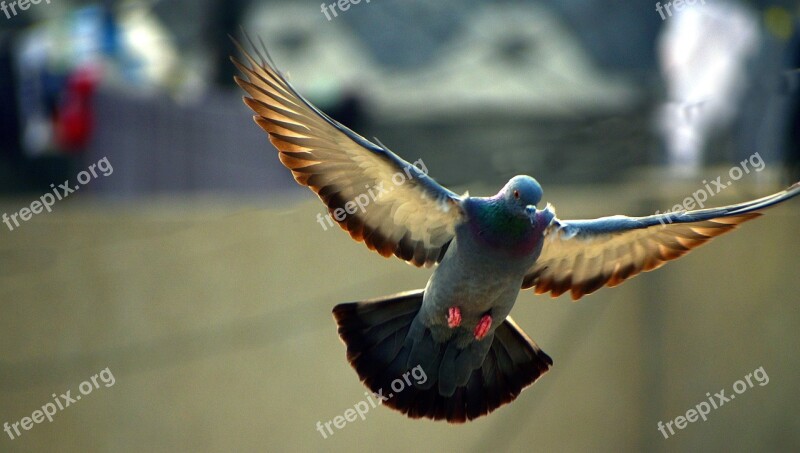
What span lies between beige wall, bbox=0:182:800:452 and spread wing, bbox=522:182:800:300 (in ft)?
10.7

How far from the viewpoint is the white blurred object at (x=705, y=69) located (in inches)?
264

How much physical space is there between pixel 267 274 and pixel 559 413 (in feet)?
7.31

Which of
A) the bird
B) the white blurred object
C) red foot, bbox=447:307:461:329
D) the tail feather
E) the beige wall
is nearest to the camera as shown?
the bird

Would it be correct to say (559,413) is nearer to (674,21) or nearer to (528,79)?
(674,21)

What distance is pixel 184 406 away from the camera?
6.62 m

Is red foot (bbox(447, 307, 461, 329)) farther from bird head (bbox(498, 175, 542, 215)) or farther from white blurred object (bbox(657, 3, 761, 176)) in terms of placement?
white blurred object (bbox(657, 3, 761, 176))

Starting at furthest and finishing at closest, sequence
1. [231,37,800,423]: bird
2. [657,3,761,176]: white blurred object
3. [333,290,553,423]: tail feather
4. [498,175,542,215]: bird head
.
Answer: [657,3,761,176]: white blurred object
[333,290,553,423]: tail feather
[231,37,800,423]: bird
[498,175,542,215]: bird head

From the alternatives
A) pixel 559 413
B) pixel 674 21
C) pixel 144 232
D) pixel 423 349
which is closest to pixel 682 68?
pixel 674 21

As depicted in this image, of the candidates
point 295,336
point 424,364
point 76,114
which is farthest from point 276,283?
point 424,364

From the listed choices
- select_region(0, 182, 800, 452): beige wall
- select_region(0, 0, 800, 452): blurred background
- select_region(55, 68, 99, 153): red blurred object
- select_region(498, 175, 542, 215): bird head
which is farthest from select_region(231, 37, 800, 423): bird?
select_region(55, 68, 99, 153): red blurred object

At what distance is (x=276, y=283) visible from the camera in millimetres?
6750

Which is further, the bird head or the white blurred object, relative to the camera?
the white blurred object

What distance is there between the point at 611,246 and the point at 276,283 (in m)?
3.72

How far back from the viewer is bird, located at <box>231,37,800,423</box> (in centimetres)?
296
